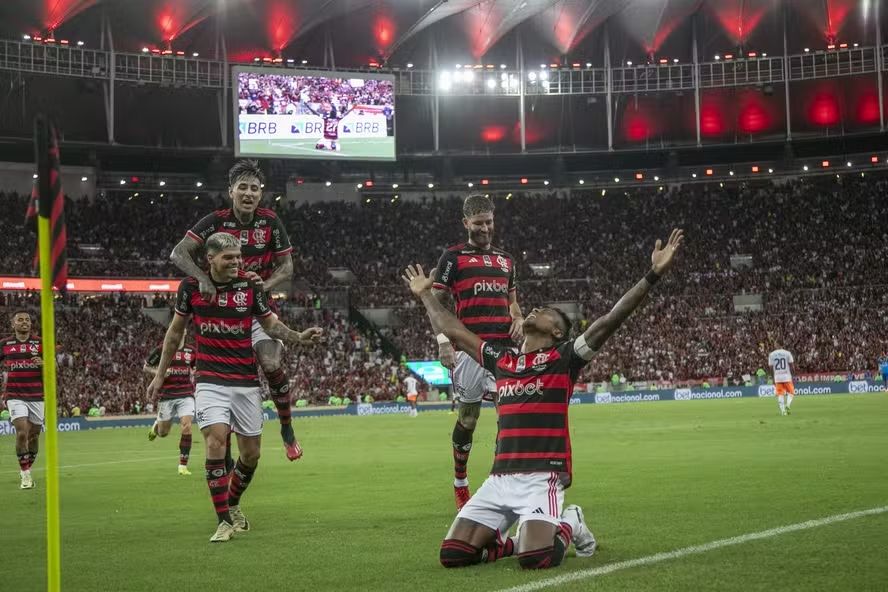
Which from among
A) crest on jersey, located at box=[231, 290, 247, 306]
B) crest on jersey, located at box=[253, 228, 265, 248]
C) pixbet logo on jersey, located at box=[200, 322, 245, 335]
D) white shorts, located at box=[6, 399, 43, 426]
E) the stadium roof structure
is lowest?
white shorts, located at box=[6, 399, 43, 426]

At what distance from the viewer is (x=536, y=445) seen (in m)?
7.57

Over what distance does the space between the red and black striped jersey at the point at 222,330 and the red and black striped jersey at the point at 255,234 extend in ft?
2.75

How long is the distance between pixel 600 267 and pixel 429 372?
13.2 metres

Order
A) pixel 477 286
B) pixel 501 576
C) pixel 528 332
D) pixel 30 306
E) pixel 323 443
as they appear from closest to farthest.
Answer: pixel 501 576 < pixel 528 332 < pixel 477 286 < pixel 323 443 < pixel 30 306

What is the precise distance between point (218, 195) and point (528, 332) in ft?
195

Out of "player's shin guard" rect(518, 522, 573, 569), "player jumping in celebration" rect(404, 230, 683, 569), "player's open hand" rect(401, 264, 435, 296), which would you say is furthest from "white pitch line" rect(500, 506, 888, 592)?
"player's open hand" rect(401, 264, 435, 296)

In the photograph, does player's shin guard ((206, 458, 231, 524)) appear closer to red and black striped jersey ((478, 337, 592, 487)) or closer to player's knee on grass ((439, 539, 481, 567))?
player's knee on grass ((439, 539, 481, 567))

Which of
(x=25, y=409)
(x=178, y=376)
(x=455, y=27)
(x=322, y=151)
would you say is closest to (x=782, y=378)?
(x=178, y=376)

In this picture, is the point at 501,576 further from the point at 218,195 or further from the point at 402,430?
the point at 218,195

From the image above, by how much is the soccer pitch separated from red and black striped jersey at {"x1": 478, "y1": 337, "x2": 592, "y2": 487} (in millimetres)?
44950

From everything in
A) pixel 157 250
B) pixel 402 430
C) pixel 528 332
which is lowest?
pixel 402 430

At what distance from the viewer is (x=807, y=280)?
59906 millimetres

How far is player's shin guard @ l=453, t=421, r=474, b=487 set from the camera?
10.6m

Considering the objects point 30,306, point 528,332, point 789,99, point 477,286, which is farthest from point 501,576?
point 789,99
